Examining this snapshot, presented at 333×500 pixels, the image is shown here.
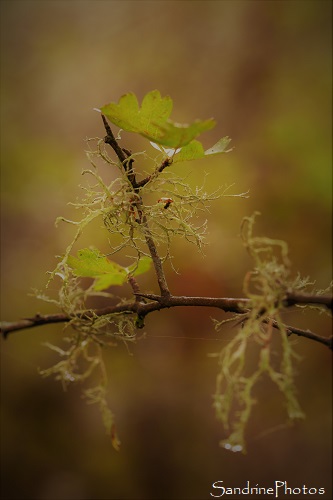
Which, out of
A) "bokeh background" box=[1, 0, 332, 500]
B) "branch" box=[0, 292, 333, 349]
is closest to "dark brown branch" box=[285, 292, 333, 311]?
"branch" box=[0, 292, 333, 349]

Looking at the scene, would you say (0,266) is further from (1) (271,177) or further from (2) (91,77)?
(1) (271,177)

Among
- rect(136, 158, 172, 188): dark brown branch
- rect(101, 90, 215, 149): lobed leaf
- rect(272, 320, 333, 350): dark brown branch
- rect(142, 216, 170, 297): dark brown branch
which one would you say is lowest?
rect(272, 320, 333, 350): dark brown branch

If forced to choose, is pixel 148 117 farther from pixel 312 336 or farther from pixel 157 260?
pixel 312 336

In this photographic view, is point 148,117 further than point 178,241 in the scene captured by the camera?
No

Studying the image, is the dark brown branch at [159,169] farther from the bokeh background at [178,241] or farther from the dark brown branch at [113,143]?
the bokeh background at [178,241]

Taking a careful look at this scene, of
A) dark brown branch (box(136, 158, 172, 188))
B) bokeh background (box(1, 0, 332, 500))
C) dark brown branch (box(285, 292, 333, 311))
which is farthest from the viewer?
bokeh background (box(1, 0, 332, 500))

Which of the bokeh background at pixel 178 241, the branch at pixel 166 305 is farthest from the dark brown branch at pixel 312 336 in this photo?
the bokeh background at pixel 178 241

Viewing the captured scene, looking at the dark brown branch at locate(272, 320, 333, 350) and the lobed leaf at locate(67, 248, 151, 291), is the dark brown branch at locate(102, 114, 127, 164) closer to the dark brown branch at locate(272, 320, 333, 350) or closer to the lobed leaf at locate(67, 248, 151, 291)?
the lobed leaf at locate(67, 248, 151, 291)

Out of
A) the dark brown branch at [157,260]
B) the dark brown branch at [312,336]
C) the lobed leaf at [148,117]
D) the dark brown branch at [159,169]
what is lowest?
the dark brown branch at [312,336]

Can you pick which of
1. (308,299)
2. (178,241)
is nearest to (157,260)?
(308,299)
